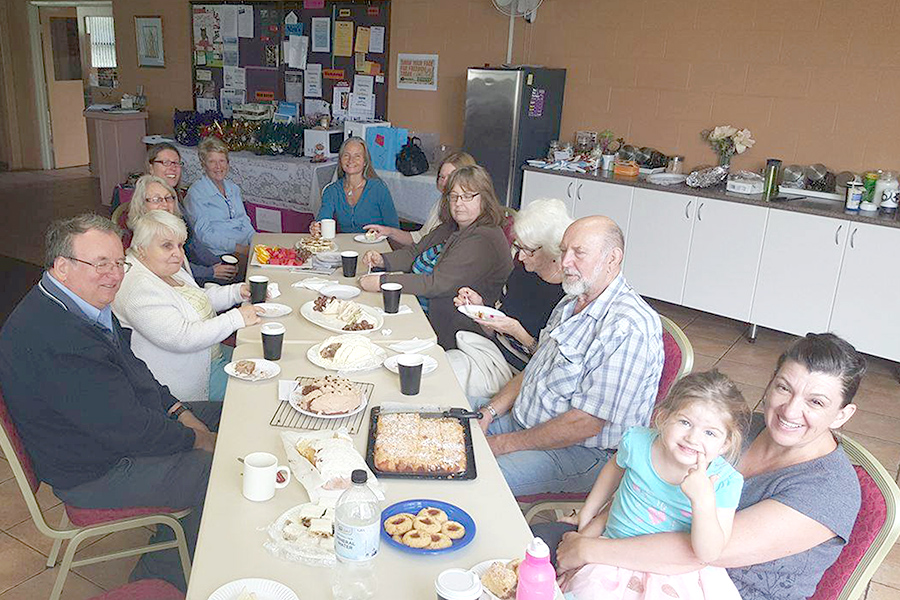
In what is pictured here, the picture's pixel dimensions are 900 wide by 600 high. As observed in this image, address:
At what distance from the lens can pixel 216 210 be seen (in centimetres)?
421

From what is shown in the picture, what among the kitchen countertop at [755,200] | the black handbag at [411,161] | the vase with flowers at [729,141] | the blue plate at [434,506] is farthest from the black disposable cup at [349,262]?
the vase with flowers at [729,141]

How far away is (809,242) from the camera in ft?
15.4

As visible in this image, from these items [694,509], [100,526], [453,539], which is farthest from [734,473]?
[100,526]

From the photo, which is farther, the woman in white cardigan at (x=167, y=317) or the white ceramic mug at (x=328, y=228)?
the white ceramic mug at (x=328, y=228)

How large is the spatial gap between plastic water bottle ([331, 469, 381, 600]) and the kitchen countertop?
4.03m

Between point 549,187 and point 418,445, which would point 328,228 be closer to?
point 418,445

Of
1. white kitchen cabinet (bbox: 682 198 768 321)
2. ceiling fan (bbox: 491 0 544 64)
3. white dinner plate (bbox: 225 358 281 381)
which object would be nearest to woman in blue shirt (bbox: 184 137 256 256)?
white dinner plate (bbox: 225 358 281 381)

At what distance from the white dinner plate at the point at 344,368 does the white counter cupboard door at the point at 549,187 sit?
11.5ft

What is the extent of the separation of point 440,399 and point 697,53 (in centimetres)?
426

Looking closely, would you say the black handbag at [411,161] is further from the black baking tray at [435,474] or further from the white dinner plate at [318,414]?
the black baking tray at [435,474]

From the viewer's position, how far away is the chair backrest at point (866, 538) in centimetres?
153

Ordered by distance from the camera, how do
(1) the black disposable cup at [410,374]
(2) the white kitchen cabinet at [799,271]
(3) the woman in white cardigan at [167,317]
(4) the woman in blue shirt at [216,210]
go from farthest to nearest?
(2) the white kitchen cabinet at [799,271] → (4) the woman in blue shirt at [216,210] → (3) the woman in white cardigan at [167,317] → (1) the black disposable cup at [410,374]

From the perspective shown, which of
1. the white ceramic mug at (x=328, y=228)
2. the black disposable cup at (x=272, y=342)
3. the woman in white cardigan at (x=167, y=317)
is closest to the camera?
the black disposable cup at (x=272, y=342)

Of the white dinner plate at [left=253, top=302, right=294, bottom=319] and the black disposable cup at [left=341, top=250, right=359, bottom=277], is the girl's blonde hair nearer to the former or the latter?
the white dinner plate at [left=253, top=302, right=294, bottom=319]
